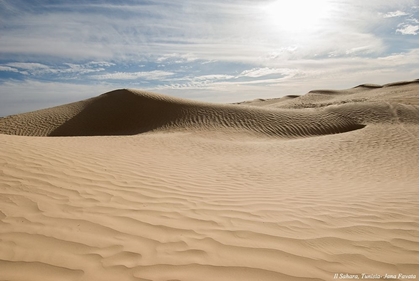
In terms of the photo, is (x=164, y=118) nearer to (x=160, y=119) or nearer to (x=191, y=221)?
(x=160, y=119)

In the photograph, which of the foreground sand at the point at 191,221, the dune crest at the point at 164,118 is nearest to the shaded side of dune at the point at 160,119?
the dune crest at the point at 164,118

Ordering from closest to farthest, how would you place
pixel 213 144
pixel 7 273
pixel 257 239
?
1. pixel 7 273
2. pixel 257 239
3. pixel 213 144

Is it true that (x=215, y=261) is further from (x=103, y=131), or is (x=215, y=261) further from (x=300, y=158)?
(x=103, y=131)

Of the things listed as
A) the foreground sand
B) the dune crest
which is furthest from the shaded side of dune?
the foreground sand

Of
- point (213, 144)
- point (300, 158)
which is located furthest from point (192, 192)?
point (213, 144)

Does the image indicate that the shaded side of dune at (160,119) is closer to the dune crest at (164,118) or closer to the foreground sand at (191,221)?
the dune crest at (164,118)

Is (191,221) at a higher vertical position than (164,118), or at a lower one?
lower

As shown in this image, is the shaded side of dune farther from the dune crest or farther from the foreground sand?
the foreground sand

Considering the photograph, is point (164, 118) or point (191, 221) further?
point (164, 118)

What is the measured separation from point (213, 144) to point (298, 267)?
963 cm

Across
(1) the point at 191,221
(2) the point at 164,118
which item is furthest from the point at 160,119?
(1) the point at 191,221

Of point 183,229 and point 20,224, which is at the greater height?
point 183,229

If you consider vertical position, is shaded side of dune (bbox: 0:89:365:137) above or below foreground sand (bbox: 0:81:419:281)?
above

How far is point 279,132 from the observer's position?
17078 millimetres
